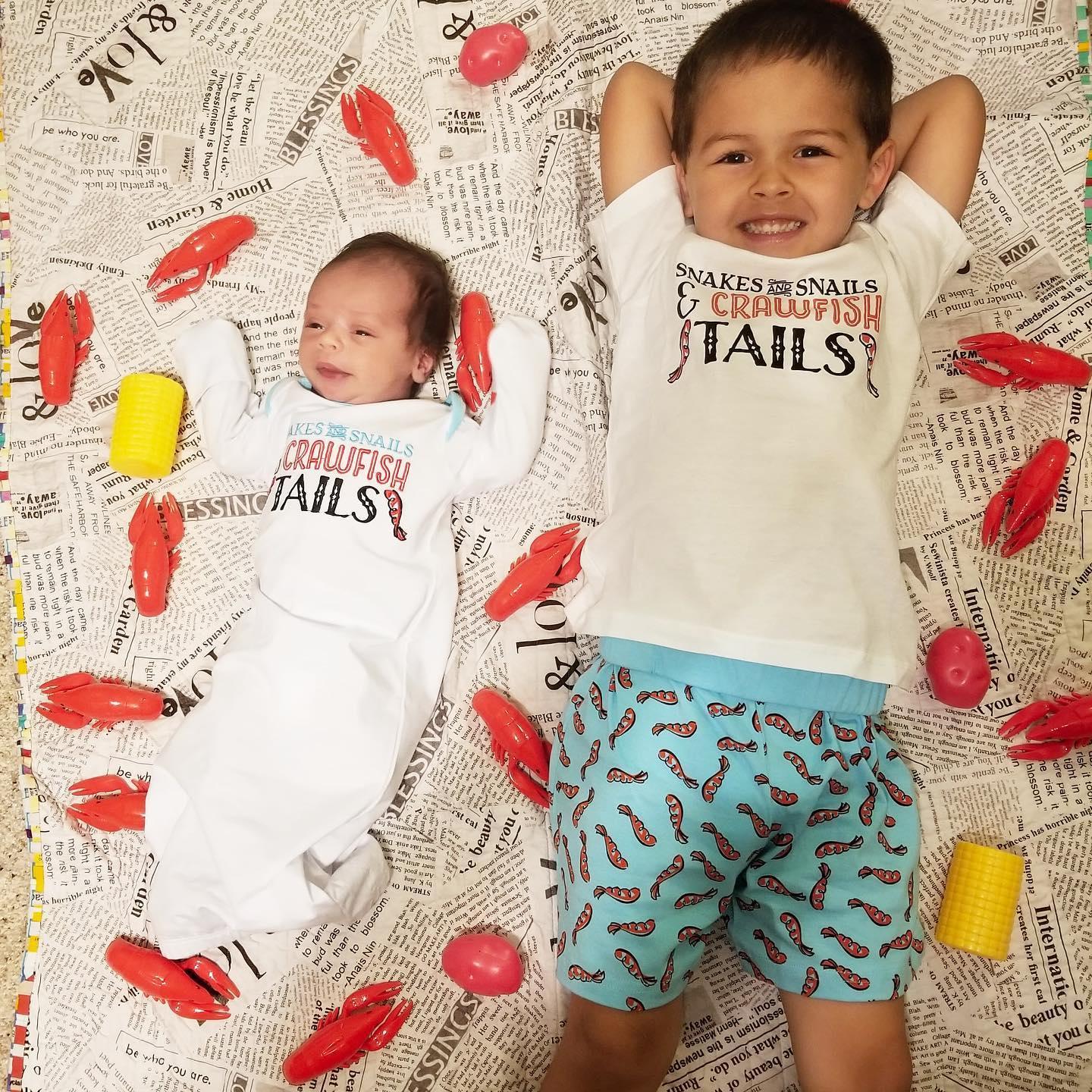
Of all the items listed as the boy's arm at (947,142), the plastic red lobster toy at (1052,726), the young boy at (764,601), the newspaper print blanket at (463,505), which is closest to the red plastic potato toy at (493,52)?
the newspaper print blanket at (463,505)

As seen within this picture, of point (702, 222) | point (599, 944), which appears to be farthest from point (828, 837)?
point (702, 222)

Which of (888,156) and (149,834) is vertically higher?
(888,156)

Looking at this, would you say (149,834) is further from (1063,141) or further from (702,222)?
(1063,141)

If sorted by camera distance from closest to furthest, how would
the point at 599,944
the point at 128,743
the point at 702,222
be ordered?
1. the point at 599,944
2. the point at 702,222
3. the point at 128,743

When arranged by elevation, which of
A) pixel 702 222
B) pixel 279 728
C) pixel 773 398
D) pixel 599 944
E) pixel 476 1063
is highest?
pixel 702 222

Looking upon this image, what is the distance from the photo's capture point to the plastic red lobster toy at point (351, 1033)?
96 cm

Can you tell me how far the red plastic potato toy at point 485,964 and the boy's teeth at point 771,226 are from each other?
0.78m

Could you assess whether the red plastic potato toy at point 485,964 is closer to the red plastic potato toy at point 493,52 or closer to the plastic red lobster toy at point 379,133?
the plastic red lobster toy at point 379,133

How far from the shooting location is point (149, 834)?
3.26ft

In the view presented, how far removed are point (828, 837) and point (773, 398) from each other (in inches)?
16.5

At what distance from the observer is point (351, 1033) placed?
0.97m

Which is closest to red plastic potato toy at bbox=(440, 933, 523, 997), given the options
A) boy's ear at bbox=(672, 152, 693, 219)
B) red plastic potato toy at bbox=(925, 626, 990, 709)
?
red plastic potato toy at bbox=(925, 626, 990, 709)

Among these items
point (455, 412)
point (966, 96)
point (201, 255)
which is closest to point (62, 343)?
point (201, 255)

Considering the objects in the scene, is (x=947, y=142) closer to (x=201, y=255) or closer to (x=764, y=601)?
(x=764, y=601)
